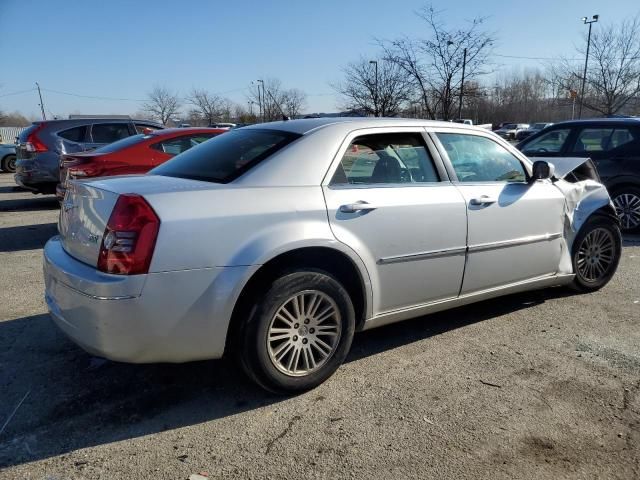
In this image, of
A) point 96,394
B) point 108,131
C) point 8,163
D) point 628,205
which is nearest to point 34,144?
point 108,131

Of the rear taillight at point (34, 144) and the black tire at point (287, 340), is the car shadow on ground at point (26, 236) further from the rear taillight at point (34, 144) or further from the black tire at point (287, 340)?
the black tire at point (287, 340)

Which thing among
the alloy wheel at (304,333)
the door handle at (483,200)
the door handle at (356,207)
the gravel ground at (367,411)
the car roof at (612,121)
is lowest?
the gravel ground at (367,411)

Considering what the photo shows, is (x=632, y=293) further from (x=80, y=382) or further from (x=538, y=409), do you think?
(x=80, y=382)

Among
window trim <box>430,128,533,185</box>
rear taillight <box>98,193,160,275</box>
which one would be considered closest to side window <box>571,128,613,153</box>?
window trim <box>430,128,533,185</box>

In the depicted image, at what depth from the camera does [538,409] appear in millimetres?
2943

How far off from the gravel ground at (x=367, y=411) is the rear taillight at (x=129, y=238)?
0.88m

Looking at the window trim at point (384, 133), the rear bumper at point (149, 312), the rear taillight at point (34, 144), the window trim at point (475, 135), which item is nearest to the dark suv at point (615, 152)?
the window trim at point (475, 135)

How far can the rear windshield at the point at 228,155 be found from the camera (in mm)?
3207

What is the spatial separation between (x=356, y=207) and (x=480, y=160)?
4.67ft

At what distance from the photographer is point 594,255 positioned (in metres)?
4.89

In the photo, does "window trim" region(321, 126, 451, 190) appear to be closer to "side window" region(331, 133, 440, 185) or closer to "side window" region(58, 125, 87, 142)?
"side window" region(331, 133, 440, 185)

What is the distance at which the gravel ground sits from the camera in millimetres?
2471

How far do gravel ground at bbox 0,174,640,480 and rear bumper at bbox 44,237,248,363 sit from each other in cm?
43

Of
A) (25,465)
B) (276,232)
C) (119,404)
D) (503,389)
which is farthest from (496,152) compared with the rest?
(25,465)
